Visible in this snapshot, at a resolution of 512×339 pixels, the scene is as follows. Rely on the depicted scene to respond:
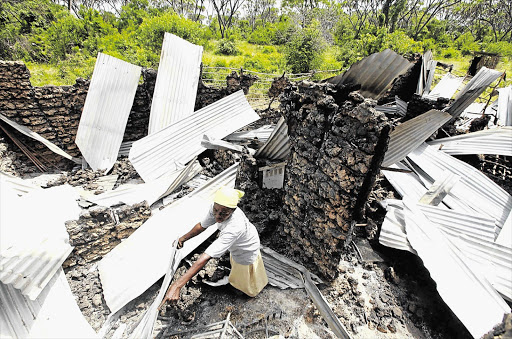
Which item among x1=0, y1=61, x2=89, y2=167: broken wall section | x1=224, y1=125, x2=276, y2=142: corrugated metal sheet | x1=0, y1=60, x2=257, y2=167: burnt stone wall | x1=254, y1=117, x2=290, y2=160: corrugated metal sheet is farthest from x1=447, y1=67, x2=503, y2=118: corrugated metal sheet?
x1=0, y1=61, x2=89, y2=167: broken wall section

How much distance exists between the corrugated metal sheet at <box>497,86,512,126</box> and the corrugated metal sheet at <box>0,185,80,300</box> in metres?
8.70

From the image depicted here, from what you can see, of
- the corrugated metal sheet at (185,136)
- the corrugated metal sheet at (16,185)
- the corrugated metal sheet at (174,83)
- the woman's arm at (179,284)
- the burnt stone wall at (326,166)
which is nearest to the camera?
the woman's arm at (179,284)

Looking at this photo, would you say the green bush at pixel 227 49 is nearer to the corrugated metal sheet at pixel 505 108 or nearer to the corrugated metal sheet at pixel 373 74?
the corrugated metal sheet at pixel 505 108

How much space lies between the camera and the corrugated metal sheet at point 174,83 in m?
6.11

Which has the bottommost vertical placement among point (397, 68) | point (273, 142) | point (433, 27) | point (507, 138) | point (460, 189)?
point (460, 189)

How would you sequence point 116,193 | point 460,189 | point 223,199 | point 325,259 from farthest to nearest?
point 116,193 → point 460,189 → point 325,259 → point 223,199

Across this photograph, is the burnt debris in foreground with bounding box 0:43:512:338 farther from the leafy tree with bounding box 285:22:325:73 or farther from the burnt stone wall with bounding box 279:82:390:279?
the leafy tree with bounding box 285:22:325:73

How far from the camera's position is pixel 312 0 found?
26359 mm

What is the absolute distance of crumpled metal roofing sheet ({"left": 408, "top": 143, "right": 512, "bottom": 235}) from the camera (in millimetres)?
3834

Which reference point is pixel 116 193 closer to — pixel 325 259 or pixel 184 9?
pixel 325 259

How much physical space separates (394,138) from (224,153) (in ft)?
11.2

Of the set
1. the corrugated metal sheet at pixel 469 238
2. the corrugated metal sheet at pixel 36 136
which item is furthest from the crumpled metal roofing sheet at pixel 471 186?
the corrugated metal sheet at pixel 36 136

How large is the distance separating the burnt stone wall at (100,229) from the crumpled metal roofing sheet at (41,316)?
0.83m

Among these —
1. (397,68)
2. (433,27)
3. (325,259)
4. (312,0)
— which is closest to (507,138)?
(397,68)
